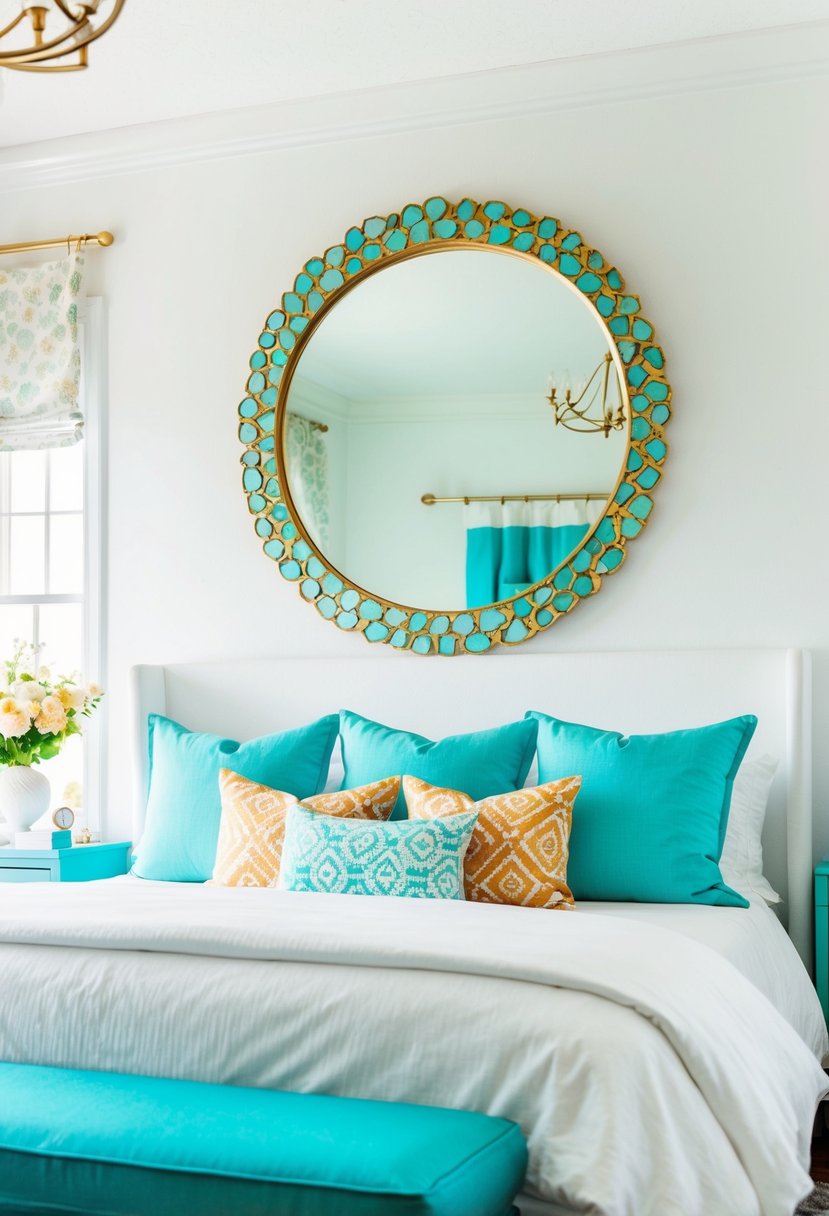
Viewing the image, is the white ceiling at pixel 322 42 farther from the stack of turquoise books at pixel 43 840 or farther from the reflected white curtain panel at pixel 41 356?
the stack of turquoise books at pixel 43 840

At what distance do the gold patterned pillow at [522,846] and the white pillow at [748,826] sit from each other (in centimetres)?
51

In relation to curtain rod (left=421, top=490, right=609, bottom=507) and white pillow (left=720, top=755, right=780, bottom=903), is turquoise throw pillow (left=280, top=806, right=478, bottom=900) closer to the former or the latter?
white pillow (left=720, top=755, right=780, bottom=903)

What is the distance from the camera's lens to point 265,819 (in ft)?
10.5

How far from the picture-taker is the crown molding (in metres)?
3.60

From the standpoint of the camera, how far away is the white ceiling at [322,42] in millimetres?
3471

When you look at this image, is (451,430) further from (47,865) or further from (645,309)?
(47,865)

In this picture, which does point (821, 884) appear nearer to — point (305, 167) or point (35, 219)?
point (305, 167)

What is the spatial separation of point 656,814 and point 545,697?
652 millimetres

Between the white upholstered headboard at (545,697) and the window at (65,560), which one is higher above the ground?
the window at (65,560)

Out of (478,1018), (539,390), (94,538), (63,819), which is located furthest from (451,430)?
(478,1018)

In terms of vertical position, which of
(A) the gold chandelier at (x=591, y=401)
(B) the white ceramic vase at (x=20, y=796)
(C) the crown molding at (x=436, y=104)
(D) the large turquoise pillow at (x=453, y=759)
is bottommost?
(B) the white ceramic vase at (x=20, y=796)

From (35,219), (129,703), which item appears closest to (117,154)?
(35,219)

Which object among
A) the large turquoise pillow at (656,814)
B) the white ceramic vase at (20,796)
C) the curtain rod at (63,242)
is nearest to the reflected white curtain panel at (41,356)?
the curtain rod at (63,242)

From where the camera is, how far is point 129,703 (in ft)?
13.4
